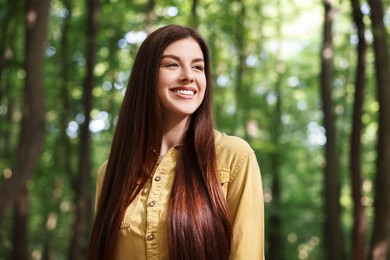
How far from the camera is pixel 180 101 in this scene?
102 inches

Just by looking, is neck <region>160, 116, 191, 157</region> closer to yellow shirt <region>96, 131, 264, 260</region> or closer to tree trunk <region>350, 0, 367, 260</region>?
yellow shirt <region>96, 131, 264, 260</region>

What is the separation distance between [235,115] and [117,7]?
5.01 meters

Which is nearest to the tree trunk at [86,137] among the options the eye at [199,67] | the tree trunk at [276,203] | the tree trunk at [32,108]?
the tree trunk at [32,108]

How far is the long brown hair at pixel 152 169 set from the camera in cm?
241

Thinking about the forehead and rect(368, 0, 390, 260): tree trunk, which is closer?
the forehead

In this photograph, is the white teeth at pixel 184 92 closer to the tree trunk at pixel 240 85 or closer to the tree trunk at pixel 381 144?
the tree trunk at pixel 381 144

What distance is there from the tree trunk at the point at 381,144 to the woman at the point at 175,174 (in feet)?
23.6

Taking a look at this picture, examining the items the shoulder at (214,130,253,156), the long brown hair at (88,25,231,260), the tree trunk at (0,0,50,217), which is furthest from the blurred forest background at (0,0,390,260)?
the shoulder at (214,130,253,156)

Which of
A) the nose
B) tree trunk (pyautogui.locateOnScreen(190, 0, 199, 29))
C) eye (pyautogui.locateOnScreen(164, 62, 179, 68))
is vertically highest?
tree trunk (pyautogui.locateOnScreen(190, 0, 199, 29))

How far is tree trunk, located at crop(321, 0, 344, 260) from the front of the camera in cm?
1371

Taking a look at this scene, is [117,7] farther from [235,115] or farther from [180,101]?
[180,101]

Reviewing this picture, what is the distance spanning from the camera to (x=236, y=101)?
1756 cm

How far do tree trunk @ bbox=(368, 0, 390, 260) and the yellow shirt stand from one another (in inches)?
285

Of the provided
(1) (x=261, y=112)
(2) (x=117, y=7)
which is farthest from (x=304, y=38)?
(2) (x=117, y=7)
